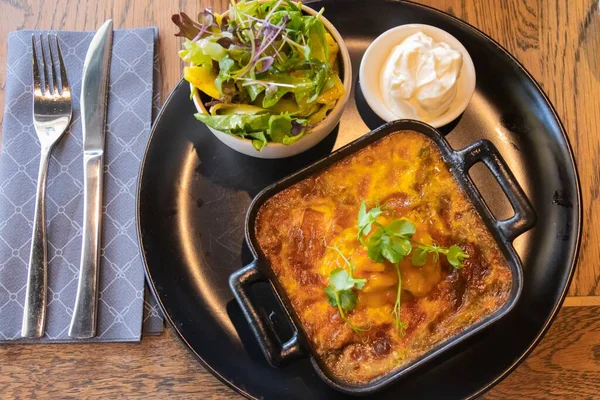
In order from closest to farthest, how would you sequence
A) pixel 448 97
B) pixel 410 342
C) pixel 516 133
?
pixel 410 342
pixel 448 97
pixel 516 133

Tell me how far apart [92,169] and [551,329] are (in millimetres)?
1375

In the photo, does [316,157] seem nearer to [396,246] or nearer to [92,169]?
[396,246]

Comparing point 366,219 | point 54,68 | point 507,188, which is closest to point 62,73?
point 54,68

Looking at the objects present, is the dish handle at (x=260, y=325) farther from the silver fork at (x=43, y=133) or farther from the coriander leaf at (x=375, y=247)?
the silver fork at (x=43, y=133)

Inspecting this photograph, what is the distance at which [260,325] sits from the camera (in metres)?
1.23

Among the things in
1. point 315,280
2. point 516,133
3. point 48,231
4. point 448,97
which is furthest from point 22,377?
point 516,133

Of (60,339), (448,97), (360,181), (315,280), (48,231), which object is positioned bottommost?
(60,339)

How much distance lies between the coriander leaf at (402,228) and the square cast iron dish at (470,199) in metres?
0.20

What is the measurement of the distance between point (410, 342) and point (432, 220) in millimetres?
301

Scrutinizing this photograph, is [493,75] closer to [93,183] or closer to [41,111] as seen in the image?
[93,183]

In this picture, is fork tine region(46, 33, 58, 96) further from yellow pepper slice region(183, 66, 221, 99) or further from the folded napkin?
yellow pepper slice region(183, 66, 221, 99)

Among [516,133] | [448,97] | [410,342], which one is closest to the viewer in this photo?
[410,342]

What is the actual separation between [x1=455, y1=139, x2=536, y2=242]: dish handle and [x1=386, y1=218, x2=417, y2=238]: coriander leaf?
21 centimetres

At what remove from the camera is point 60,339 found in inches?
57.5
